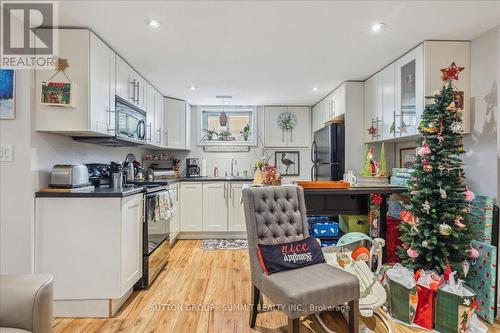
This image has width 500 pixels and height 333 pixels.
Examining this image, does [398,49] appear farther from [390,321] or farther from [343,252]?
[390,321]

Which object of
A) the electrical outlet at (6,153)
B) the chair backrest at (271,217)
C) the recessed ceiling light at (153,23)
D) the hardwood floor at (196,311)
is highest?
the recessed ceiling light at (153,23)

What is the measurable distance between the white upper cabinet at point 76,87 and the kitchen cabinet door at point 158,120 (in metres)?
1.61

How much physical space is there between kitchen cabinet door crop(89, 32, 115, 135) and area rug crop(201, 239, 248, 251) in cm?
219

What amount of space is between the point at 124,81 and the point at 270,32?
5.31 ft

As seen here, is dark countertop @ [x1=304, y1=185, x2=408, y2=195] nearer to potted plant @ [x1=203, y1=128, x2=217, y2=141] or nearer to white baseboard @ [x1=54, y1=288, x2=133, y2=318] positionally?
white baseboard @ [x1=54, y1=288, x2=133, y2=318]

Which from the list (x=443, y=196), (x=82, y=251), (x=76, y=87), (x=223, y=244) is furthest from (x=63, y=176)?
(x=443, y=196)

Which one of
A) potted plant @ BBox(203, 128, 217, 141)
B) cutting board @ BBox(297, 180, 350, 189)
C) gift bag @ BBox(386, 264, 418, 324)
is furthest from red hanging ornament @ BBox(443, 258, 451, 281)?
potted plant @ BBox(203, 128, 217, 141)

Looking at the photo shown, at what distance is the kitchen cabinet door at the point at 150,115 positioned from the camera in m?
3.58

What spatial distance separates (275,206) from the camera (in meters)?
2.05

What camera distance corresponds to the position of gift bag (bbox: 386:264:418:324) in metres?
2.03

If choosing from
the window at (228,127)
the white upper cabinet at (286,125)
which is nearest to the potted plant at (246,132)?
the window at (228,127)

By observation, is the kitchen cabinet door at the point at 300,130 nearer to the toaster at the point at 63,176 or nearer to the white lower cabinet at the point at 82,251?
the white lower cabinet at the point at 82,251

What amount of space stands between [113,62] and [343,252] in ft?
8.93

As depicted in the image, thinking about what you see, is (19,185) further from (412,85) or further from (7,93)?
(412,85)
